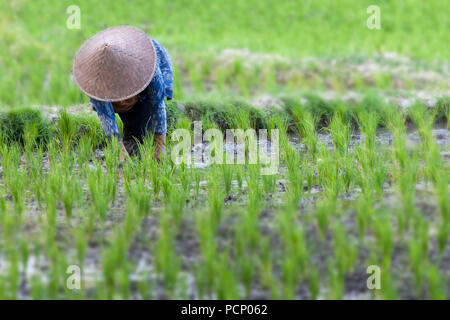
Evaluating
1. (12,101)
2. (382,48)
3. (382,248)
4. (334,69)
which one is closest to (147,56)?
(382,248)

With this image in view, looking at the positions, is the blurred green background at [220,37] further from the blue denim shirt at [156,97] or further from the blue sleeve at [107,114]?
the blue sleeve at [107,114]

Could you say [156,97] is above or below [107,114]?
above

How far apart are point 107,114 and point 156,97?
1.04 ft

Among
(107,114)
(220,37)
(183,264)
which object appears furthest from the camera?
(220,37)

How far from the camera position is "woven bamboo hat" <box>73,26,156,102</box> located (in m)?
3.30

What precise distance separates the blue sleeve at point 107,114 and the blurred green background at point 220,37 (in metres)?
2.07

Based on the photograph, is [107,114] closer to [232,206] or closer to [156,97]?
[156,97]

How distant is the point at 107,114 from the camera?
3.53m

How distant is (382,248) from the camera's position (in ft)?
8.34
